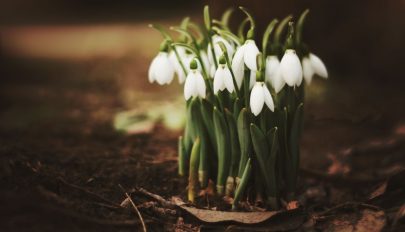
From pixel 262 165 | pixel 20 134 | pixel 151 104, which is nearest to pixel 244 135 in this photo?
pixel 262 165

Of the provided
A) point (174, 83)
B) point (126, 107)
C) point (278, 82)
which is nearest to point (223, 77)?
point (278, 82)

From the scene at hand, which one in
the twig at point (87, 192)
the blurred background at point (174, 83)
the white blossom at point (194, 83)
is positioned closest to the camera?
the white blossom at point (194, 83)

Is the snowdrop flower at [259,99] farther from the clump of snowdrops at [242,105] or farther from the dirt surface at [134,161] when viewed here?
the dirt surface at [134,161]

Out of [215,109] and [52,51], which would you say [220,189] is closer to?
[215,109]

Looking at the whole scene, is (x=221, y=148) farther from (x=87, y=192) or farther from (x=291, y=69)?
(x=87, y=192)

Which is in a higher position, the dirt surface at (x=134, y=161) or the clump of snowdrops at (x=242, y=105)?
the clump of snowdrops at (x=242, y=105)

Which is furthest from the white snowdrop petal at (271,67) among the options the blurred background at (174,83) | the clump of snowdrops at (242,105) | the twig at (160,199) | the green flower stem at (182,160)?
the blurred background at (174,83)

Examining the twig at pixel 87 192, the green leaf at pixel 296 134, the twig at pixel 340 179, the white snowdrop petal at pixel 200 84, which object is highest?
the white snowdrop petal at pixel 200 84

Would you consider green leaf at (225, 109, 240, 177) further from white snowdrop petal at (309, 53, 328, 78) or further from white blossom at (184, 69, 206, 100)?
white snowdrop petal at (309, 53, 328, 78)
